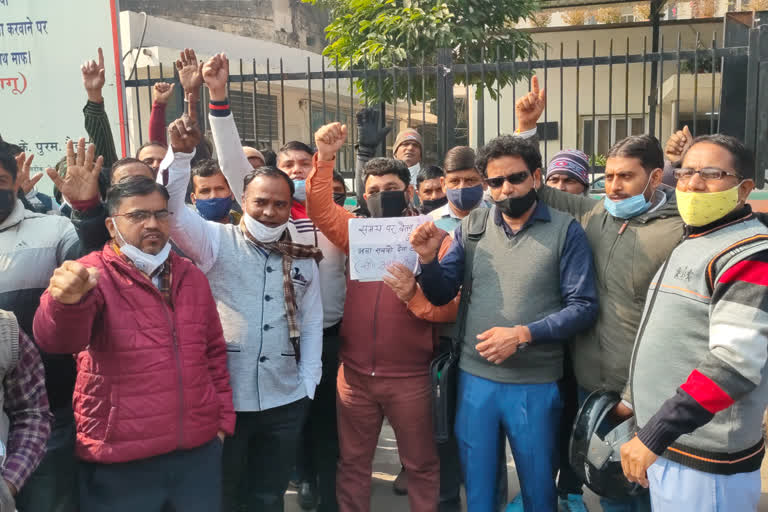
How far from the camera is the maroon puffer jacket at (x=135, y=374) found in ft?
7.35

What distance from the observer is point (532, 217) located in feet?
9.11

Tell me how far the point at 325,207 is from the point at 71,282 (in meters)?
1.32

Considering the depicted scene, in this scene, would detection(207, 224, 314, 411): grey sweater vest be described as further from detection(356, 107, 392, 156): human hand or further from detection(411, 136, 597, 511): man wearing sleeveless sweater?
detection(356, 107, 392, 156): human hand

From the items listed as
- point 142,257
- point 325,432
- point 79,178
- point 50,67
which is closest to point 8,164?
point 79,178

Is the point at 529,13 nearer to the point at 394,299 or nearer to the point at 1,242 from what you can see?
the point at 394,299

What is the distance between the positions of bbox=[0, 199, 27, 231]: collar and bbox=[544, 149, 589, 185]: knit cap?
2.67 metres

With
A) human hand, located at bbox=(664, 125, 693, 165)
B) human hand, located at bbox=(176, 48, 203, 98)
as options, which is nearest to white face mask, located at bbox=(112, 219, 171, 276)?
human hand, located at bbox=(176, 48, 203, 98)

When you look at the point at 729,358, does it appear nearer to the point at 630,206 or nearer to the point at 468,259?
the point at 630,206

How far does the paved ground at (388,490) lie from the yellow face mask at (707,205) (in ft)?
7.27

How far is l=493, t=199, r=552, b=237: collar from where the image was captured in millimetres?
2770

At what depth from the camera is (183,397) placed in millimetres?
2326

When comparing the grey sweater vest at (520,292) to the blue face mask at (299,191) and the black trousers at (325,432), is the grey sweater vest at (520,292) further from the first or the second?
the blue face mask at (299,191)

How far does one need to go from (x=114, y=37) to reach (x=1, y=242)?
411 cm

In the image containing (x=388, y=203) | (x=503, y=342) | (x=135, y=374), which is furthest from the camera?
(x=388, y=203)
